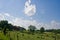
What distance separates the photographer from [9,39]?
18109 millimetres

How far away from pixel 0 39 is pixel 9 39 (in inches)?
→ 46.7

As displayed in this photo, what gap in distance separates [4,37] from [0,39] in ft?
1.58

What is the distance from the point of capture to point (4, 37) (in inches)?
689

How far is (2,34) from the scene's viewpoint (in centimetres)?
1806

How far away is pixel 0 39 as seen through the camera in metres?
17.2

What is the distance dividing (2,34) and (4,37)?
68 cm

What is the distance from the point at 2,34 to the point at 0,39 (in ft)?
3.13
